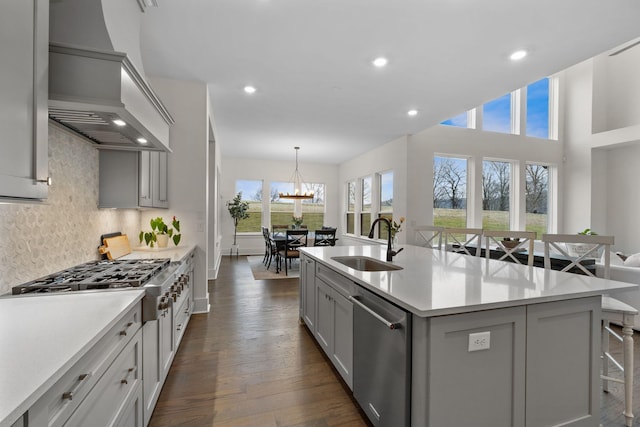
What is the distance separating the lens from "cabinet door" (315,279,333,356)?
7.43 ft

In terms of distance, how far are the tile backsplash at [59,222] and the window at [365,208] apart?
5.87m

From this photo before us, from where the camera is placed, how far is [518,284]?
1.60 m

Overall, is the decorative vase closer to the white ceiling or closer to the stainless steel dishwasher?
the white ceiling

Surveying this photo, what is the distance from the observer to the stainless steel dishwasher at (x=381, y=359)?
1295mm

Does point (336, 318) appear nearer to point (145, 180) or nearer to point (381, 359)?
point (381, 359)

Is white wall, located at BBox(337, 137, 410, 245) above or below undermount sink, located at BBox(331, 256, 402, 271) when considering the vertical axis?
above

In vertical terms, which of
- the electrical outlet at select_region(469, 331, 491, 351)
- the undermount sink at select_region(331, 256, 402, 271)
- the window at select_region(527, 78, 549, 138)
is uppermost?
the window at select_region(527, 78, 549, 138)

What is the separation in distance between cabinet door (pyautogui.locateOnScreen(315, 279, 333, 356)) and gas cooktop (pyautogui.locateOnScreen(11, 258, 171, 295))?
1.26m

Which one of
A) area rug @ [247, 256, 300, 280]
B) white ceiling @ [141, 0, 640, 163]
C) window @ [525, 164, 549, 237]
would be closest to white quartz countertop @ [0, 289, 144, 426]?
white ceiling @ [141, 0, 640, 163]

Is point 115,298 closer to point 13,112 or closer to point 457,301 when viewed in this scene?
point 13,112

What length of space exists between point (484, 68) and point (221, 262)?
6.53 meters

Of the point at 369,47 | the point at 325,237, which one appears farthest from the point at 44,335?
the point at 325,237

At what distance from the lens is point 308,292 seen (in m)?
2.89

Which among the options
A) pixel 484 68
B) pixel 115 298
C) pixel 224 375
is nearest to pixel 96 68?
pixel 115 298
